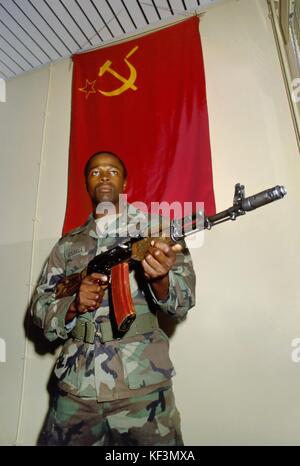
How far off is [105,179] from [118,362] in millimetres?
826

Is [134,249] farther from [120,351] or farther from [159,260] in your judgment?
Result: [120,351]

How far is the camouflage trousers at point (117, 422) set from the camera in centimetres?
99

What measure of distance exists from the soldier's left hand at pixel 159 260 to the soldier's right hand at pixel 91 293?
7.5 inches

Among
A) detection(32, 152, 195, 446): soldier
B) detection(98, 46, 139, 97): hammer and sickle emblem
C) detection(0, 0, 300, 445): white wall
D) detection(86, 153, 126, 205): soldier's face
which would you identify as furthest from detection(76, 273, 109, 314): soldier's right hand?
detection(98, 46, 139, 97): hammer and sickle emblem

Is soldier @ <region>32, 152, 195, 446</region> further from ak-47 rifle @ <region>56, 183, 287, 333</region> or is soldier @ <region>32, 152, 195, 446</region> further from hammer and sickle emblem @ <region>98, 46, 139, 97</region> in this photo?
hammer and sickle emblem @ <region>98, 46, 139, 97</region>

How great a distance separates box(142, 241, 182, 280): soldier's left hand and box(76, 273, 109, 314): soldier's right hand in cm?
19

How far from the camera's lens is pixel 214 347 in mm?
1490

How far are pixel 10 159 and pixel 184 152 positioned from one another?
130 centimetres

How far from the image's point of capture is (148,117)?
185cm

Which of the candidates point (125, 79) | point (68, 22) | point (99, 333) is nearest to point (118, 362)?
point (99, 333)

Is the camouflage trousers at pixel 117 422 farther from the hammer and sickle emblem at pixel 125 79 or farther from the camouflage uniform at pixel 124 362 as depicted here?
the hammer and sickle emblem at pixel 125 79

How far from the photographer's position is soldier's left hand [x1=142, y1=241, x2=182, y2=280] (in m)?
0.98

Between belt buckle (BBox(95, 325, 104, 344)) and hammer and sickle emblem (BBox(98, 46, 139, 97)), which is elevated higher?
hammer and sickle emblem (BBox(98, 46, 139, 97))

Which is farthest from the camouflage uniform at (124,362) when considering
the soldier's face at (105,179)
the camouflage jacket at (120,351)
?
the soldier's face at (105,179)
